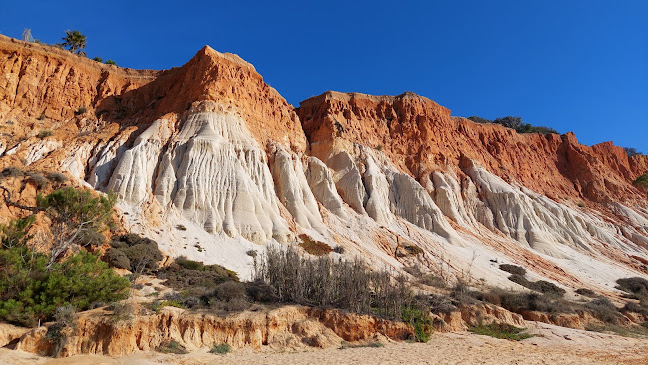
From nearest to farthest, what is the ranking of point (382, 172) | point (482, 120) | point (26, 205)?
point (26, 205), point (382, 172), point (482, 120)

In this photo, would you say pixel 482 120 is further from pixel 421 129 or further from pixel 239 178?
pixel 239 178

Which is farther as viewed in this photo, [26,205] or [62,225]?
[26,205]

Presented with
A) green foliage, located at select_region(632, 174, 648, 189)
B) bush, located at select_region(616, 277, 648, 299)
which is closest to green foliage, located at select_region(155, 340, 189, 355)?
bush, located at select_region(616, 277, 648, 299)

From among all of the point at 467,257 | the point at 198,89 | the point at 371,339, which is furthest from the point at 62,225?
the point at 467,257

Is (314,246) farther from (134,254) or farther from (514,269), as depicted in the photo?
(514,269)

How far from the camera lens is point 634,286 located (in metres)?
33.8

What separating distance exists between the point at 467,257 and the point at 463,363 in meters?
23.7

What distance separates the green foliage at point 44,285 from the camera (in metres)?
13.3

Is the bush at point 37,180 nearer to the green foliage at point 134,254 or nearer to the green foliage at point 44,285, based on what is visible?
the green foliage at point 134,254

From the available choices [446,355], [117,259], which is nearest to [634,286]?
[446,355]

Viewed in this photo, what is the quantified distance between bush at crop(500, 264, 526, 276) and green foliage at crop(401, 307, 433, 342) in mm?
18762

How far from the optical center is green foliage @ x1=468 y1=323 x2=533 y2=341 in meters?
17.7

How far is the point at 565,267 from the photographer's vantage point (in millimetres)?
37188

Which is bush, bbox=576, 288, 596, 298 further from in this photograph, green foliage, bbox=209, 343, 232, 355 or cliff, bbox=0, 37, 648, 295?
green foliage, bbox=209, 343, 232, 355
